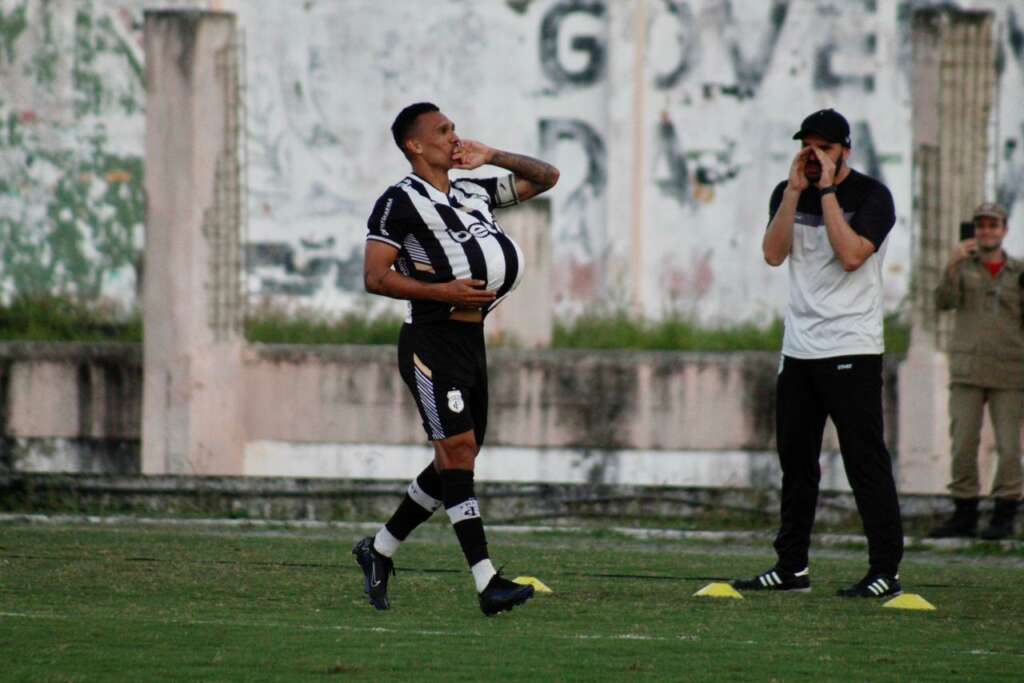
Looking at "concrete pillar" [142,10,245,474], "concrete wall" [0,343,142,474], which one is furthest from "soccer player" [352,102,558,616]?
"concrete wall" [0,343,142,474]

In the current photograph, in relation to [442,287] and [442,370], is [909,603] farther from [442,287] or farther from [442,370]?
[442,287]

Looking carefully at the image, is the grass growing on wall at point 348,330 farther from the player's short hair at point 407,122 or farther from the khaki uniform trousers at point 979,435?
the player's short hair at point 407,122

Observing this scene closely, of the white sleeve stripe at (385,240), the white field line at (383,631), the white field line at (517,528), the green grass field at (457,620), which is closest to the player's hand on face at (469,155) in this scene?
the white sleeve stripe at (385,240)

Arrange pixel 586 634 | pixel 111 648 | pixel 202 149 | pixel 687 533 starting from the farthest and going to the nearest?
pixel 202 149 → pixel 687 533 → pixel 586 634 → pixel 111 648

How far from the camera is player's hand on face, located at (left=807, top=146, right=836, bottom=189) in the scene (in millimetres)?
10328

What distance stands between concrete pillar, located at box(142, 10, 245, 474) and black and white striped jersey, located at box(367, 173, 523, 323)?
24.5ft

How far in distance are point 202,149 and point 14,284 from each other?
41.3 ft

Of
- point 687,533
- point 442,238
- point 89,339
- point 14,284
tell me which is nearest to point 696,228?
point 14,284

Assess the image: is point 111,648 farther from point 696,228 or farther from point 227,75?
point 696,228

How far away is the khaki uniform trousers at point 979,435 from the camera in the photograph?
14430 mm

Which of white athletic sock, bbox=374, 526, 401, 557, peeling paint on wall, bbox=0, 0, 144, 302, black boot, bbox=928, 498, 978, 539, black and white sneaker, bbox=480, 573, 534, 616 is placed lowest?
black boot, bbox=928, 498, 978, 539

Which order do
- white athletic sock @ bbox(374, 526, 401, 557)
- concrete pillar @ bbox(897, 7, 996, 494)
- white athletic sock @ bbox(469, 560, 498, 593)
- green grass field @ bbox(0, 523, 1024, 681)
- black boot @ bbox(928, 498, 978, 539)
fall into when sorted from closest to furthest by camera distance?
green grass field @ bbox(0, 523, 1024, 681)
white athletic sock @ bbox(469, 560, 498, 593)
white athletic sock @ bbox(374, 526, 401, 557)
black boot @ bbox(928, 498, 978, 539)
concrete pillar @ bbox(897, 7, 996, 494)

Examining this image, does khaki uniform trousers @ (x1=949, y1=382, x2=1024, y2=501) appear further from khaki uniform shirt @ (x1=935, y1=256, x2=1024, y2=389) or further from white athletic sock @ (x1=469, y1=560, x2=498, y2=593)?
white athletic sock @ (x1=469, y1=560, x2=498, y2=593)

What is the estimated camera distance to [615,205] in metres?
29.3
